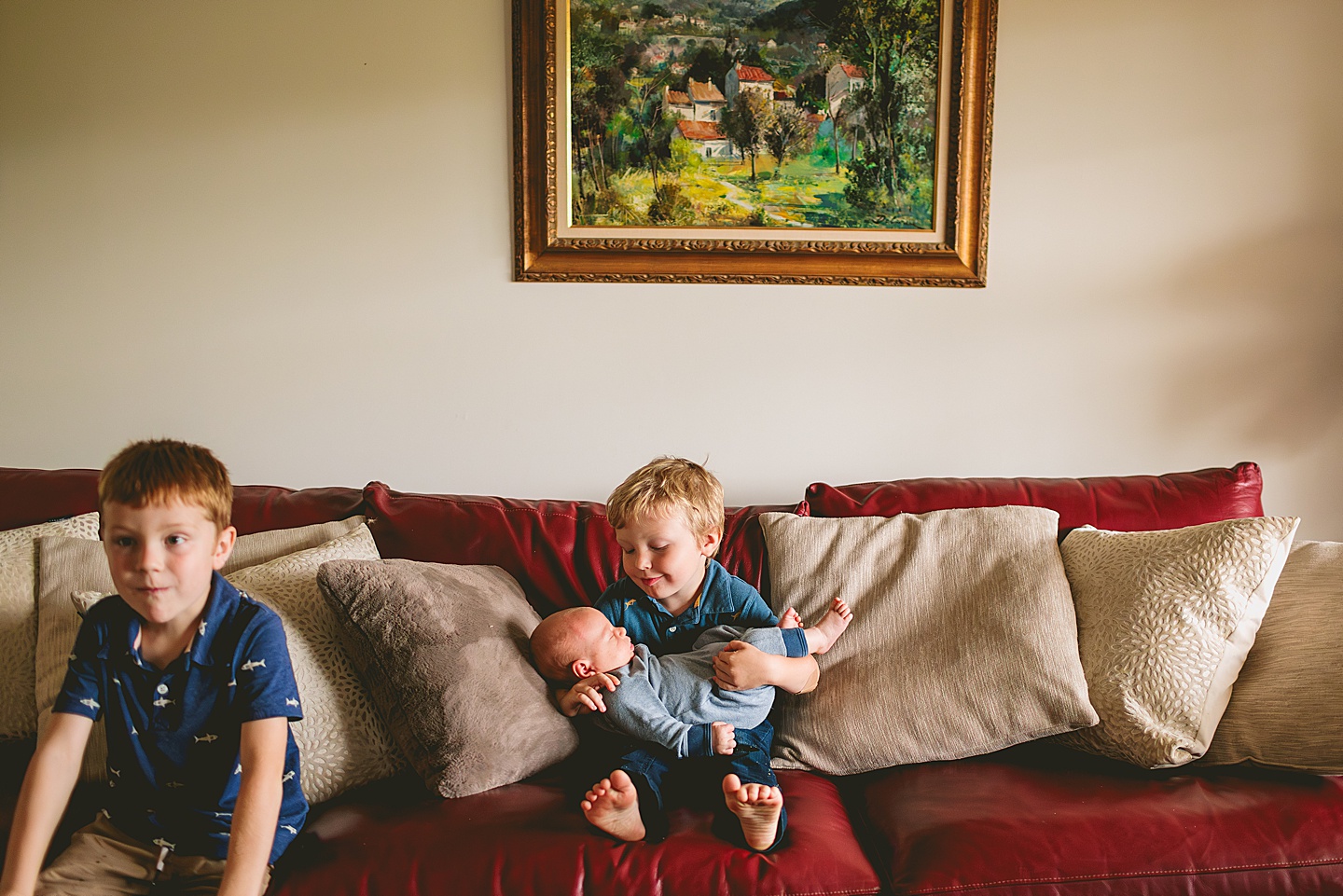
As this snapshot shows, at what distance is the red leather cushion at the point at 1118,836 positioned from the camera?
127 centimetres

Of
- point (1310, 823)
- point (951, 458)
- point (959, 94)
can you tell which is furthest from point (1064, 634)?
point (959, 94)

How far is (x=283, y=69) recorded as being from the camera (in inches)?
87.4

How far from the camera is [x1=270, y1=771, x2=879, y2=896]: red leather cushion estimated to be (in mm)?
1255

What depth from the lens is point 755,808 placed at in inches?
50.6

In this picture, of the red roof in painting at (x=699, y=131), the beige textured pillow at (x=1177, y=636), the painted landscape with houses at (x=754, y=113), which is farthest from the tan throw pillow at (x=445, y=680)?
the red roof in painting at (x=699, y=131)

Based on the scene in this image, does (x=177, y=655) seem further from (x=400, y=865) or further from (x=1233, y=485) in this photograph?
(x=1233, y=485)

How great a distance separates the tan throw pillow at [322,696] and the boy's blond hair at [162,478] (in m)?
0.33

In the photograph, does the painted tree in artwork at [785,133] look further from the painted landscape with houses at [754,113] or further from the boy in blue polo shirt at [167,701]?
the boy in blue polo shirt at [167,701]

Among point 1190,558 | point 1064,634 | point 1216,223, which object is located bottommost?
point 1064,634

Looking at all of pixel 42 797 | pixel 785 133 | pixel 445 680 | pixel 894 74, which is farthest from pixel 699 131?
pixel 42 797

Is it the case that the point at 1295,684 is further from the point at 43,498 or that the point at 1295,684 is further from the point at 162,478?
the point at 43,498

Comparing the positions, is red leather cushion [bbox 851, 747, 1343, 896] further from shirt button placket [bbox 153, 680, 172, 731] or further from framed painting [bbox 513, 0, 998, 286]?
framed painting [bbox 513, 0, 998, 286]

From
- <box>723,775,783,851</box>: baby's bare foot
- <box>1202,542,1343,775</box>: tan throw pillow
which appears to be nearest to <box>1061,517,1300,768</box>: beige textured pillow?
<box>1202,542,1343,775</box>: tan throw pillow

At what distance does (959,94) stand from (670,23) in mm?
728
